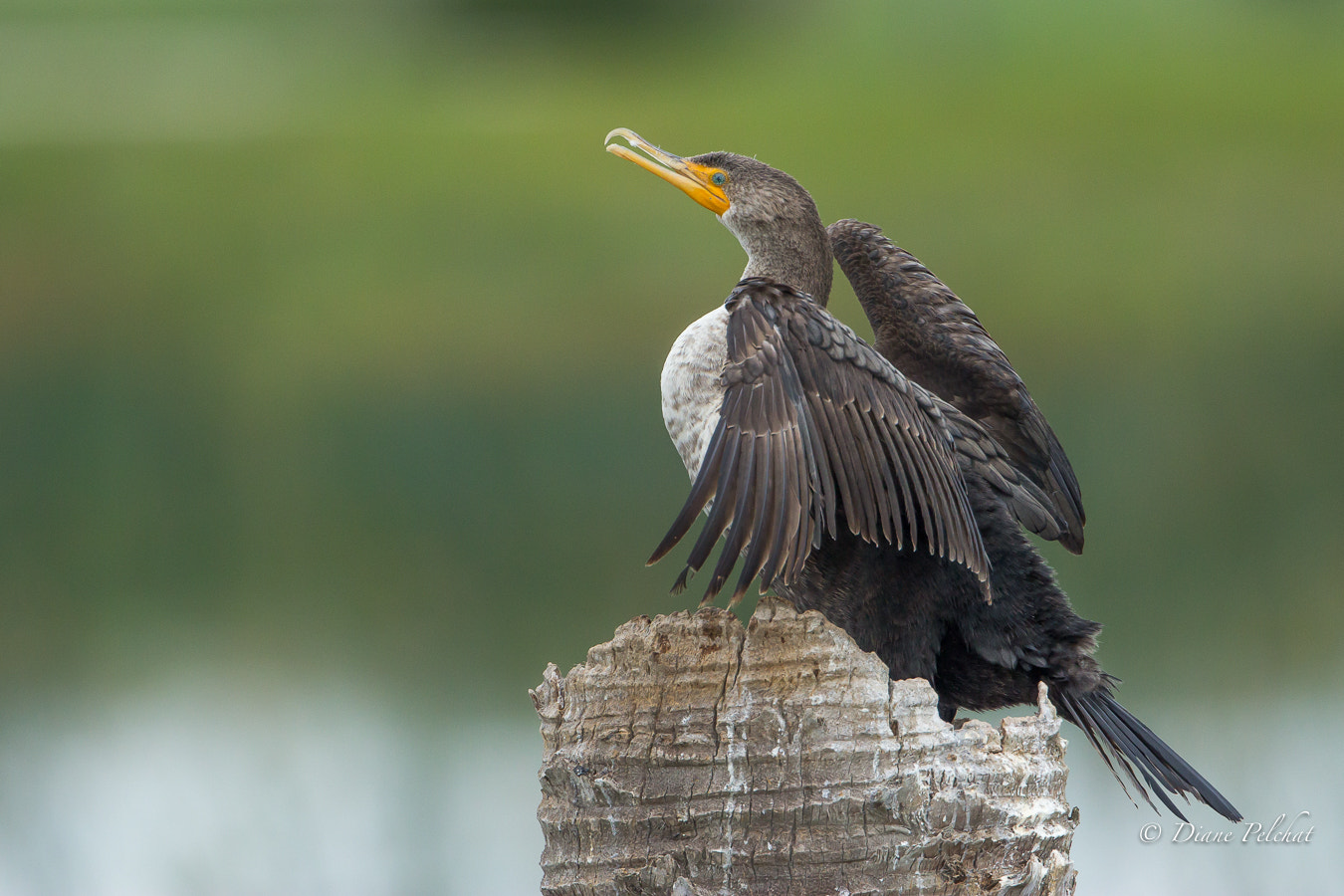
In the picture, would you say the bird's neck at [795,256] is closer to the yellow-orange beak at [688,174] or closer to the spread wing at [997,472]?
the yellow-orange beak at [688,174]

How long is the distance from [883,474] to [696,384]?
0.45m

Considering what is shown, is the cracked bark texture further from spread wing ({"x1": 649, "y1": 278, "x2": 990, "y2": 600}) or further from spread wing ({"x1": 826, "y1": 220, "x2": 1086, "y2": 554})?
spread wing ({"x1": 826, "y1": 220, "x2": 1086, "y2": 554})

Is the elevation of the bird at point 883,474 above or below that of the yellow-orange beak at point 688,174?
below

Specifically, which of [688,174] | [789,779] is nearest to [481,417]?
[688,174]

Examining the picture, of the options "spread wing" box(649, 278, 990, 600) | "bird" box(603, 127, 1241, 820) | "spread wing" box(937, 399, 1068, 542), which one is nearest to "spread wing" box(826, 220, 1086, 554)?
"bird" box(603, 127, 1241, 820)

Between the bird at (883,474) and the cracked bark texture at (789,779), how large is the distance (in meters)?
0.15

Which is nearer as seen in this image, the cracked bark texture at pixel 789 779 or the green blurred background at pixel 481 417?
the cracked bark texture at pixel 789 779

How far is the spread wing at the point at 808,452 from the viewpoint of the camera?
198 cm

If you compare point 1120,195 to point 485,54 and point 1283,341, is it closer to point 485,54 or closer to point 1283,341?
point 1283,341

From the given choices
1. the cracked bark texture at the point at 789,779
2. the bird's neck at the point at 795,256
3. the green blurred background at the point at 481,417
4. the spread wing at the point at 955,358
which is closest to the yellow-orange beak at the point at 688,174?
the bird's neck at the point at 795,256

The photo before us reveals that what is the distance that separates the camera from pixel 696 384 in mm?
2430

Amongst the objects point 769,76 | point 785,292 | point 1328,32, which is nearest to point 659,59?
point 769,76

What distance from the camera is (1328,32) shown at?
8672 mm

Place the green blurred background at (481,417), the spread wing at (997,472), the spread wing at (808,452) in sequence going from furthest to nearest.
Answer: the green blurred background at (481,417), the spread wing at (997,472), the spread wing at (808,452)
